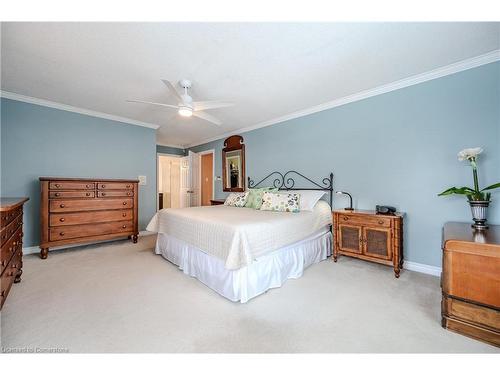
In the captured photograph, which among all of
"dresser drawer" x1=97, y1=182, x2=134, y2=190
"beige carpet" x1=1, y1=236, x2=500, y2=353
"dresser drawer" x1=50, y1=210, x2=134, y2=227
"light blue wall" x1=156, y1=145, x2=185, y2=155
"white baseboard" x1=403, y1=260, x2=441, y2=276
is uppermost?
"light blue wall" x1=156, y1=145, x2=185, y2=155

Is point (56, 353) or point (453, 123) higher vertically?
point (453, 123)

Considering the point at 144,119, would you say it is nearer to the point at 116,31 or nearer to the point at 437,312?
the point at 116,31

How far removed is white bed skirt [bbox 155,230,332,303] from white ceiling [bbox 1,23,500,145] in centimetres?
206

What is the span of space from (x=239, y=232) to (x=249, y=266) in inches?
14.6

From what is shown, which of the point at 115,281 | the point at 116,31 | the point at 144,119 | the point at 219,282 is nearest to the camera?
the point at 116,31

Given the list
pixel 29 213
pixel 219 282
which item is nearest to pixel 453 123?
pixel 219 282

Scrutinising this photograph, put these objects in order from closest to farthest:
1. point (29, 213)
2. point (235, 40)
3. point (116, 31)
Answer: point (116, 31)
point (235, 40)
point (29, 213)

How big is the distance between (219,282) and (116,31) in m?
2.44

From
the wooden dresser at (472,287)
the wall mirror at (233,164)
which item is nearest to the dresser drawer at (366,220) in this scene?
the wooden dresser at (472,287)

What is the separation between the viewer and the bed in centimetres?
193

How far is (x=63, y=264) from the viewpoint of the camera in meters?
2.82

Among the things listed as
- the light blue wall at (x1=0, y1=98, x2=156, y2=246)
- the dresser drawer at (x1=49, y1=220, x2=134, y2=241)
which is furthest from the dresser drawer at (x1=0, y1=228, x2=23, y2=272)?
the light blue wall at (x1=0, y1=98, x2=156, y2=246)

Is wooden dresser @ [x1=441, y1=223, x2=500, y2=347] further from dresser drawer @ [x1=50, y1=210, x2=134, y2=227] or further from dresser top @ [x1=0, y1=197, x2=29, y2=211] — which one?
dresser drawer @ [x1=50, y1=210, x2=134, y2=227]

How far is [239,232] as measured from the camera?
192 centimetres
